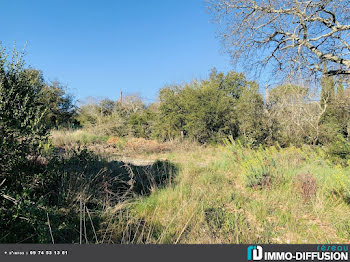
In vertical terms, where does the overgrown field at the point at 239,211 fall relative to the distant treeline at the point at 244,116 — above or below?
below

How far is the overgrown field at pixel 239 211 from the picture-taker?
246 centimetres

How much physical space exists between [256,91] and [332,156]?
5.82 meters

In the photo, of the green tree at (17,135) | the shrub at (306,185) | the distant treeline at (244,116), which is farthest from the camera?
the distant treeline at (244,116)

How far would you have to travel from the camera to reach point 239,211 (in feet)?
10.7

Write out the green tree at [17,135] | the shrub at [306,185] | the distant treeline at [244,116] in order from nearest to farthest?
the green tree at [17,135] < the shrub at [306,185] < the distant treeline at [244,116]

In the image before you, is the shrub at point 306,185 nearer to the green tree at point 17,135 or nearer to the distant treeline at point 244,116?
the green tree at point 17,135

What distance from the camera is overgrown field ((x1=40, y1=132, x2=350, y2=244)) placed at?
246cm

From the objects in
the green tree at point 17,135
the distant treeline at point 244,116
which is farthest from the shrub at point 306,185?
the distant treeline at point 244,116

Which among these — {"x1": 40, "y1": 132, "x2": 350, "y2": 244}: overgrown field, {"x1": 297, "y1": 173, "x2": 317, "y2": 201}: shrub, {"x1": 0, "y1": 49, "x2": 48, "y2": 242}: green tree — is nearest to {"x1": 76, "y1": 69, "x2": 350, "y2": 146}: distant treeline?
{"x1": 297, "y1": 173, "x2": 317, "y2": 201}: shrub

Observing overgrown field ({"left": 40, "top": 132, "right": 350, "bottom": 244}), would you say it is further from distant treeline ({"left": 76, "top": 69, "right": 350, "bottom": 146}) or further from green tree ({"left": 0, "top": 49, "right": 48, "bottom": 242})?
distant treeline ({"left": 76, "top": 69, "right": 350, "bottom": 146})

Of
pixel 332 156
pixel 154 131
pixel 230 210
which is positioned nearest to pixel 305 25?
pixel 332 156

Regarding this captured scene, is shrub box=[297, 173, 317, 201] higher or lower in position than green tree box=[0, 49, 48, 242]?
lower

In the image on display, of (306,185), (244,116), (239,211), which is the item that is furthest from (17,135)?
(244,116)

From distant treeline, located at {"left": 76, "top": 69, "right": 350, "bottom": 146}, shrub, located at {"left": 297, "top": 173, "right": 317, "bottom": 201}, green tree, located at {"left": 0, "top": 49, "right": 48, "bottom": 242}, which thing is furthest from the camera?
distant treeline, located at {"left": 76, "top": 69, "right": 350, "bottom": 146}
